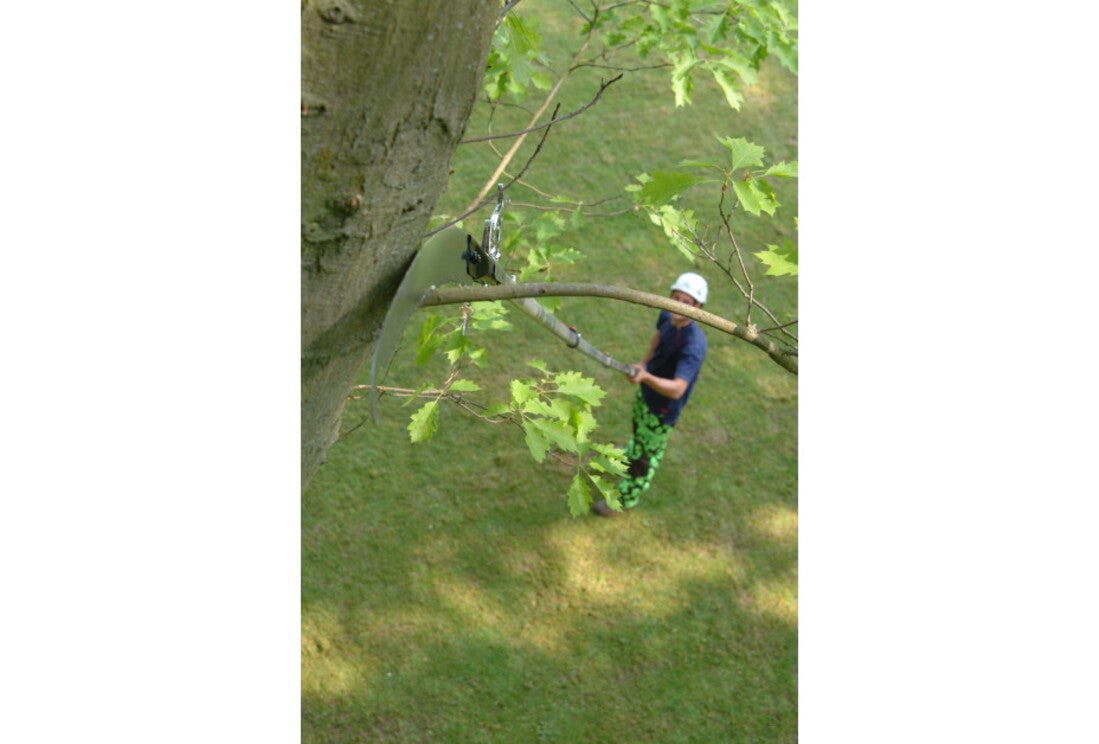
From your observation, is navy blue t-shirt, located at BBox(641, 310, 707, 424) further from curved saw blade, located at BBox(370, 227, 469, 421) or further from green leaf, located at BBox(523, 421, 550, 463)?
curved saw blade, located at BBox(370, 227, 469, 421)

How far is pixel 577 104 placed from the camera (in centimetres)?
660

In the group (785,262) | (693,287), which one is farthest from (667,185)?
(693,287)

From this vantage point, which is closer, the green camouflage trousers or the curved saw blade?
the curved saw blade

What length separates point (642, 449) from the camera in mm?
4230

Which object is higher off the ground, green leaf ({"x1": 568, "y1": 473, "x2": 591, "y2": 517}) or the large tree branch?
the large tree branch

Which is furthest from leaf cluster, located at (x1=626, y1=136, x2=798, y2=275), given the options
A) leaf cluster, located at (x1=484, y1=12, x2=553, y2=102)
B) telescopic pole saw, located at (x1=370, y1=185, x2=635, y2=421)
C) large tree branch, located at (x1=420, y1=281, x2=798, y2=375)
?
leaf cluster, located at (x1=484, y1=12, x2=553, y2=102)

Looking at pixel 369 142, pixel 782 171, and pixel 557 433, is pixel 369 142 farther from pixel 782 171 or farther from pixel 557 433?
pixel 557 433

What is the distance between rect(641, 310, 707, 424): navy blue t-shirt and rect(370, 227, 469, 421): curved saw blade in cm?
243

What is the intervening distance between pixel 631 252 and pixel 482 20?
4.86m

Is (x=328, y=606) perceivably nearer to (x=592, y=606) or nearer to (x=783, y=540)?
(x=592, y=606)

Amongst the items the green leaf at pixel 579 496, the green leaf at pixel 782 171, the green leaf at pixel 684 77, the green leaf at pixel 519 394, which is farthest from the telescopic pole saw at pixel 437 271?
the green leaf at pixel 684 77

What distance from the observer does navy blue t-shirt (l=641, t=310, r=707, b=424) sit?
12.3 feet

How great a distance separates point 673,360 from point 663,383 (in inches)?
6.8

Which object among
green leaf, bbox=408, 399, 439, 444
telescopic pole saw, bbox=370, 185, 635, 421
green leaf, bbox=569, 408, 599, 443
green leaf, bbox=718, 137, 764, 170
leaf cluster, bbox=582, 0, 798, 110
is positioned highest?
leaf cluster, bbox=582, 0, 798, 110
